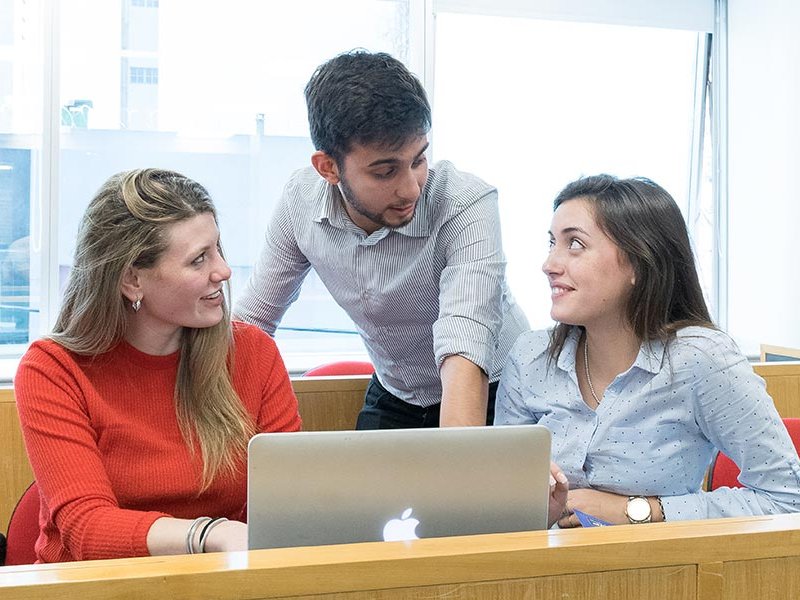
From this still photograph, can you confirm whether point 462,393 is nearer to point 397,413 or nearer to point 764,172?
point 397,413

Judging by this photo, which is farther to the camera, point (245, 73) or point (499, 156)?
point (499, 156)

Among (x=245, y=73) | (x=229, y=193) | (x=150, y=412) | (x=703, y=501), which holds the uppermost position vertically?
(x=245, y=73)

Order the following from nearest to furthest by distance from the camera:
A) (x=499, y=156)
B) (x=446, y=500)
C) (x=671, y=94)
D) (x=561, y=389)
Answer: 1. (x=446, y=500)
2. (x=561, y=389)
3. (x=499, y=156)
4. (x=671, y=94)

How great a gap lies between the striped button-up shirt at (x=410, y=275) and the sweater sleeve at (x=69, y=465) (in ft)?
2.00

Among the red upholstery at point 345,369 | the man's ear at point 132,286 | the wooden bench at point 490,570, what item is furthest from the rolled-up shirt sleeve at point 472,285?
the red upholstery at point 345,369

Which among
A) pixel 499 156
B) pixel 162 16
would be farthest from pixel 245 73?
pixel 499 156

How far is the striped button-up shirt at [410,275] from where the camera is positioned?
5.56ft

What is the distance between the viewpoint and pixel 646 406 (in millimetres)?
1537

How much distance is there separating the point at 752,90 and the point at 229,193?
2.67 m

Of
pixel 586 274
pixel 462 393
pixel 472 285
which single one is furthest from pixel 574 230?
pixel 462 393

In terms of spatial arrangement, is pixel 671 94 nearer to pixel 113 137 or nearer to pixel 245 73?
pixel 245 73

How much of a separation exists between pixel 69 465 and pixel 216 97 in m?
3.06

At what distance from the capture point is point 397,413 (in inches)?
78.6

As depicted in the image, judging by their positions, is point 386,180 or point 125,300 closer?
point 125,300
